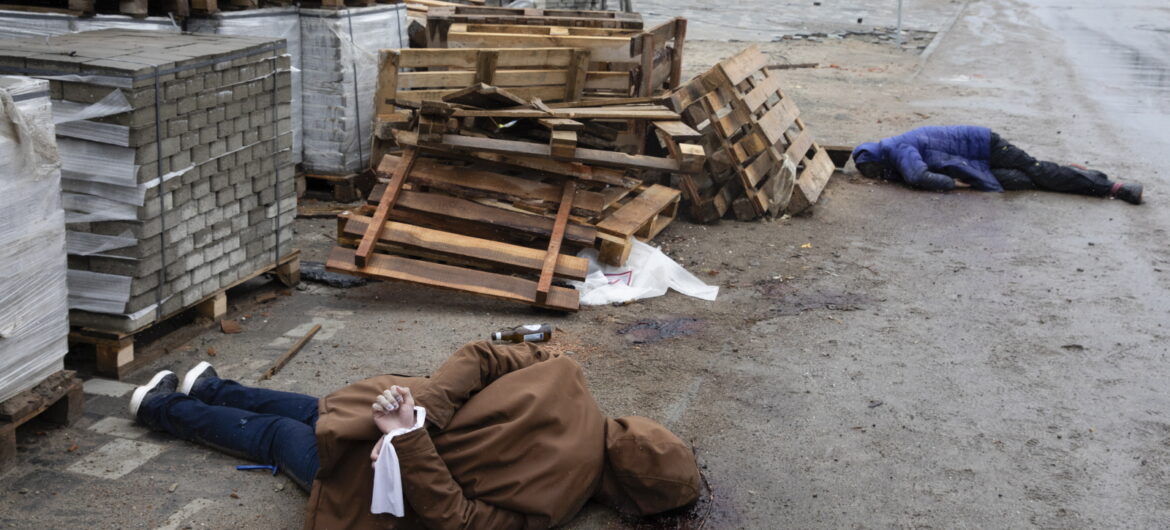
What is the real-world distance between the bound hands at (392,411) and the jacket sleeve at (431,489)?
0.18 feet

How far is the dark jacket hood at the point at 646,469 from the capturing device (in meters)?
4.22

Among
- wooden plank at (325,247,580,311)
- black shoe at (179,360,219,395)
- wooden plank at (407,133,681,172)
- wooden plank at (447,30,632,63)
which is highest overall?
wooden plank at (447,30,632,63)

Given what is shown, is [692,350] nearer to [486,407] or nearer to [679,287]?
[679,287]

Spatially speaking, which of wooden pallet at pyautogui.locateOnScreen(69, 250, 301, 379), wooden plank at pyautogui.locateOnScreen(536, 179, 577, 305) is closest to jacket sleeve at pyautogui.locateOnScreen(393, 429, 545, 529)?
wooden pallet at pyautogui.locateOnScreen(69, 250, 301, 379)

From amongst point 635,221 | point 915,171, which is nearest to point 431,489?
point 635,221

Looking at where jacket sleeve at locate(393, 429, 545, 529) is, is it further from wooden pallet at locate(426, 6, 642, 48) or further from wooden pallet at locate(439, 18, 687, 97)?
wooden pallet at locate(426, 6, 642, 48)

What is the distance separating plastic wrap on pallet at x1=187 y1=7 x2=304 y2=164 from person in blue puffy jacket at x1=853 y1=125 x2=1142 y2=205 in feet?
19.0

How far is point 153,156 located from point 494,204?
255cm

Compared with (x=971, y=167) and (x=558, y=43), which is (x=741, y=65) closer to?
(x=558, y=43)

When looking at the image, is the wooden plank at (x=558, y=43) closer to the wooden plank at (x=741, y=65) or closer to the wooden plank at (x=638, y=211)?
the wooden plank at (x=741, y=65)

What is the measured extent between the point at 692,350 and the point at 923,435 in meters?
1.53

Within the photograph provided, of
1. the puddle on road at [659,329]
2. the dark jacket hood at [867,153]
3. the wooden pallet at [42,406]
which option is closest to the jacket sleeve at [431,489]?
the wooden pallet at [42,406]

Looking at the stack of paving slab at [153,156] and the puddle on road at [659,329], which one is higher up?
the stack of paving slab at [153,156]

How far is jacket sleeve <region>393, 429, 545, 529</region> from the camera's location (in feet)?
12.3
